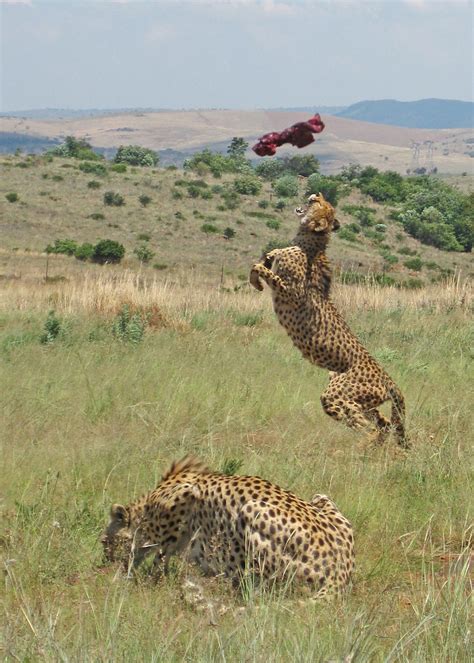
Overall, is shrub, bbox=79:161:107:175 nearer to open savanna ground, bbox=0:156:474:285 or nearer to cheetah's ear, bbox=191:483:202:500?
open savanna ground, bbox=0:156:474:285

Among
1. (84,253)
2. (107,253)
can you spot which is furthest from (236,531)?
(84,253)

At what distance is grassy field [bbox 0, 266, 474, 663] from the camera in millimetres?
3393

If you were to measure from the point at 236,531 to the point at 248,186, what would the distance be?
52511 mm

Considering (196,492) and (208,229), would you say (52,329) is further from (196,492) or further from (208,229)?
(208,229)

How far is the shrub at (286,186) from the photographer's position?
169 ft

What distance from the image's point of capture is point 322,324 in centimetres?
729

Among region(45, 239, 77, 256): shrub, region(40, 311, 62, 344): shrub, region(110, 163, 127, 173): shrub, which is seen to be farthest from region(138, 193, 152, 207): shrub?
region(40, 311, 62, 344): shrub

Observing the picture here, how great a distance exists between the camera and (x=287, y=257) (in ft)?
24.3

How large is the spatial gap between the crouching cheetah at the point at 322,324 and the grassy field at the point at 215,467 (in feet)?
0.80

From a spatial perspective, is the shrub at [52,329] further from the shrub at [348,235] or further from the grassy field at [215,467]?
the shrub at [348,235]

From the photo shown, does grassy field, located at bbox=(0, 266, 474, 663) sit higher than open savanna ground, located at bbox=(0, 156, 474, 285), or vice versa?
grassy field, located at bbox=(0, 266, 474, 663)

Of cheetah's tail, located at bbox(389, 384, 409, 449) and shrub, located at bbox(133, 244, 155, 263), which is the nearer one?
cheetah's tail, located at bbox(389, 384, 409, 449)

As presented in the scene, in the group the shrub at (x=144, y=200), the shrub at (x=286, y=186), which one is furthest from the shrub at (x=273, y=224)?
the shrub at (x=144, y=200)

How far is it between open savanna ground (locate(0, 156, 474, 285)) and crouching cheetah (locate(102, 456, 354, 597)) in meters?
28.8
